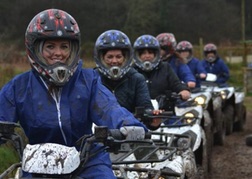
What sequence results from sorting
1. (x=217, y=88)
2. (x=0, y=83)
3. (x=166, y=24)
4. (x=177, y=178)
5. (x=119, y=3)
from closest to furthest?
(x=177, y=178) < (x=0, y=83) < (x=217, y=88) < (x=119, y=3) < (x=166, y=24)

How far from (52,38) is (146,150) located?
2.13 meters

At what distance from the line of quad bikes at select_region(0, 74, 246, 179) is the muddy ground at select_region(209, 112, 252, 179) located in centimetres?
43

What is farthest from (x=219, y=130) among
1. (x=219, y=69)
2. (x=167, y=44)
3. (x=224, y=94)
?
(x=219, y=69)

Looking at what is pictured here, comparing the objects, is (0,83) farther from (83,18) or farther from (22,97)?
(83,18)

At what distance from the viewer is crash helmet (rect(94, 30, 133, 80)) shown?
6.84m

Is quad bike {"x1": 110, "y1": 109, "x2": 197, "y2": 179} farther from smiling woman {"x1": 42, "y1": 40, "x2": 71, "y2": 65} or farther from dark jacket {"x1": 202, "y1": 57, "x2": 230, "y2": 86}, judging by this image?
dark jacket {"x1": 202, "y1": 57, "x2": 230, "y2": 86}

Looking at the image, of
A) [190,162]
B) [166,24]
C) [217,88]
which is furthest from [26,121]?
[166,24]

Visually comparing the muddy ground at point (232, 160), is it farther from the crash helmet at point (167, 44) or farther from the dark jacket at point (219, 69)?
the dark jacket at point (219, 69)

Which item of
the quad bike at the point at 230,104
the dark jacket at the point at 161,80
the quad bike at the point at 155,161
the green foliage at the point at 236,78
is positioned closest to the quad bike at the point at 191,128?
the dark jacket at the point at 161,80

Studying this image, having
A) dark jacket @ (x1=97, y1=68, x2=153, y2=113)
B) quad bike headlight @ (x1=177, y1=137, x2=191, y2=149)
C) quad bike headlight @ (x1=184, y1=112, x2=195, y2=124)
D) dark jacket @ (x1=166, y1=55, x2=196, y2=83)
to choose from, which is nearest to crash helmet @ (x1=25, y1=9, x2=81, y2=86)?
quad bike headlight @ (x1=177, y1=137, x2=191, y2=149)

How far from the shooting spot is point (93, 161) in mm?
4051

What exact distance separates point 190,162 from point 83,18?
695 inches

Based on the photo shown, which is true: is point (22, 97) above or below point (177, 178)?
above

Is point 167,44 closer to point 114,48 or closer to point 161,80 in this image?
point 161,80
